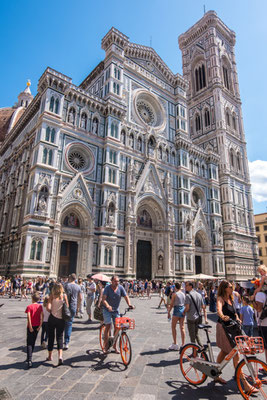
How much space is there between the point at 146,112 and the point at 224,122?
581 inches

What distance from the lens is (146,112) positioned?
3056 cm

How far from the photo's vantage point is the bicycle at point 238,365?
3512mm

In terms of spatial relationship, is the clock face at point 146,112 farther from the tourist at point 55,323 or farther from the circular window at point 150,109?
the tourist at point 55,323

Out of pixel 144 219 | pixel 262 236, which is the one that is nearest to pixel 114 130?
pixel 144 219

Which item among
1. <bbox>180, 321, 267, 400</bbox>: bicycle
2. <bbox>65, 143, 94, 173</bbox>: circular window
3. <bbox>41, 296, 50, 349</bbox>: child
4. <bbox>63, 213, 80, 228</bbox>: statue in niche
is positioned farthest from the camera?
<bbox>65, 143, 94, 173</bbox>: circular window

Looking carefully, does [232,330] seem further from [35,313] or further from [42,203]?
[42,203]

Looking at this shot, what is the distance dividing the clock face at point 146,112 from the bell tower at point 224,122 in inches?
395

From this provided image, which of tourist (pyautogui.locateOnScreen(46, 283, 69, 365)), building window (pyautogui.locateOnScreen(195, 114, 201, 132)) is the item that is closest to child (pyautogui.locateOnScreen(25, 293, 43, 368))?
tourist (pyautogui.locateOnScreen(46, 283, 69, 365))

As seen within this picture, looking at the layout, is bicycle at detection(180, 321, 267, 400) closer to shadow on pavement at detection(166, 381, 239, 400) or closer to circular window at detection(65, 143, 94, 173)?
shadow on pavement at detection(166, 381, 239, 400)

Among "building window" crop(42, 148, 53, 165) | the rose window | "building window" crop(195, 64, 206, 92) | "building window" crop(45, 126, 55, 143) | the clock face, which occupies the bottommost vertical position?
"building window" crop(42, 148, 53, 165)

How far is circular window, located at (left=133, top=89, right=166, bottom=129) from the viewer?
1168 inches

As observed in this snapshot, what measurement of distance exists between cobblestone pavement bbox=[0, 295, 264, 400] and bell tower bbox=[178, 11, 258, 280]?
98.8ft

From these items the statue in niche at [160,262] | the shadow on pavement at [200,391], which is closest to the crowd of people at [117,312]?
the shadow on pavement at [200,391]

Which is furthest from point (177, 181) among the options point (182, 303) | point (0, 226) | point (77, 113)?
point (182, 303)
